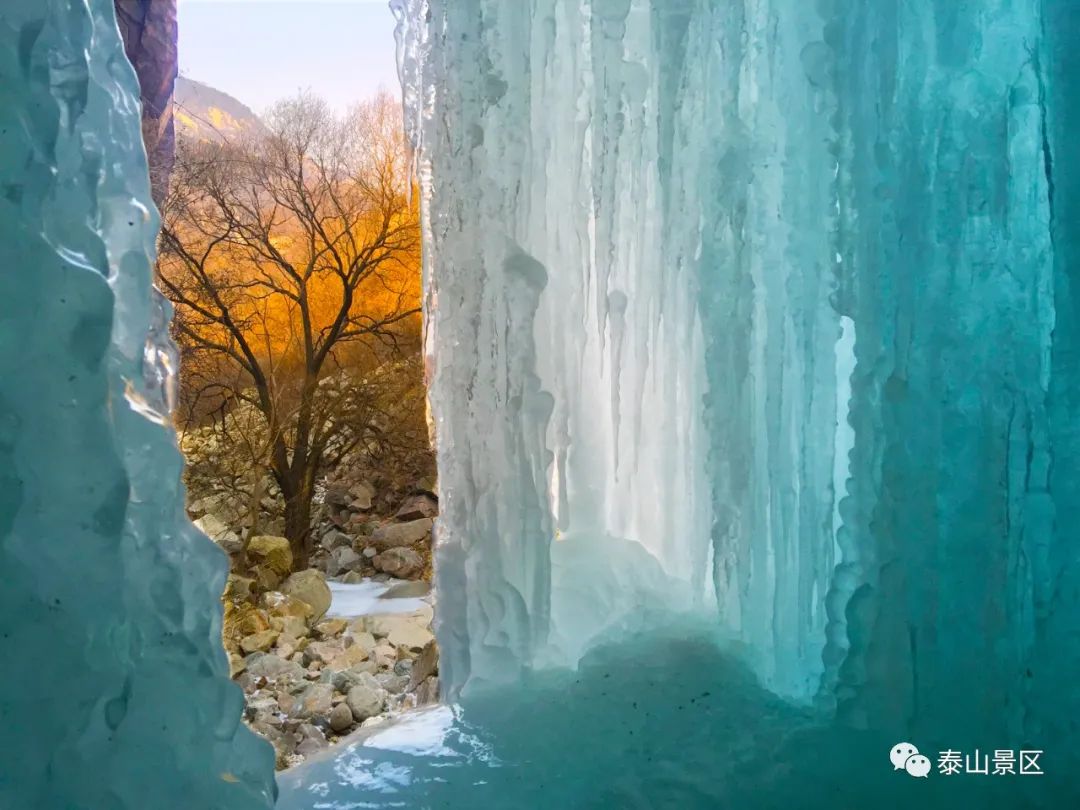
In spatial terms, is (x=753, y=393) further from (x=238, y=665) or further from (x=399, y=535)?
(x=399, y=535)

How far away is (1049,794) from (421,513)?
8.23 meters

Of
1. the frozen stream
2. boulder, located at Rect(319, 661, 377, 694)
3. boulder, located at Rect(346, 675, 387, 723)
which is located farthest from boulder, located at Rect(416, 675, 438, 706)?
the frozen stream

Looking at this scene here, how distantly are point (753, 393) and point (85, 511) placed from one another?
2.18 meters

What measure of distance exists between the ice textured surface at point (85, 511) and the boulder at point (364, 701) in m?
5.18

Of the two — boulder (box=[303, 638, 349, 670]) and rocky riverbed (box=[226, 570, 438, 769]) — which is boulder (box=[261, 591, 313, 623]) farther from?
boulder (box=[303, 638, 349, 670])

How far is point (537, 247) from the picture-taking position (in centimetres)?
292

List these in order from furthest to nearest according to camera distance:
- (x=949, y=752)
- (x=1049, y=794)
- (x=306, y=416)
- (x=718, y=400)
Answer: (x=306, y=416), (x=718, y=400), (x=949, y=752), (x=1049, y=794)

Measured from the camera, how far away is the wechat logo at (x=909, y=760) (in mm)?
2053

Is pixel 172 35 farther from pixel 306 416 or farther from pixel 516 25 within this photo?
pixel 516 25

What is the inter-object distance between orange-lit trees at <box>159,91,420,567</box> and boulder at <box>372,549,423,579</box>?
0.87m

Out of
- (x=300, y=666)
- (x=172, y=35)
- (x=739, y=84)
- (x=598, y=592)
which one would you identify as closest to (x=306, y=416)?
(x=300, y=666)

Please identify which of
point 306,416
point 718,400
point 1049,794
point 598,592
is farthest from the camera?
point 306,416

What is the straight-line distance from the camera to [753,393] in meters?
2.93

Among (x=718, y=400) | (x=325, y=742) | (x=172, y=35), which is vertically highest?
(x=172, y=35)
